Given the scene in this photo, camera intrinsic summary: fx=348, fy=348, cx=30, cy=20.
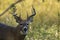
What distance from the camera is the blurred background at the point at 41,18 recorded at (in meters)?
10.9

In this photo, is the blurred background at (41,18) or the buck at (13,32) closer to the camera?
the buck at (13,32)

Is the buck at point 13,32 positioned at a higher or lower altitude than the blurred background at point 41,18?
higher

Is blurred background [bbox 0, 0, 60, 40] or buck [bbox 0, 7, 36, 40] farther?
blurred background [bbox 0, 0, 60, 40]

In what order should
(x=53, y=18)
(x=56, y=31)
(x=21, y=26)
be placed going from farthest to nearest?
1. (x=53, y=18)
2. (x=56, y=31)
3. (x=21, y=26)

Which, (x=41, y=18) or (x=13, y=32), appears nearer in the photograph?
(x=13, y=32)

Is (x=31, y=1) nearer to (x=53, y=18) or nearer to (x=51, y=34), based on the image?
(x=53, y=18)

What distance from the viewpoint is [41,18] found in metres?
12.4

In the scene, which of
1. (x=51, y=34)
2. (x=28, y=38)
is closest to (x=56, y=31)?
(x=51, y=34)

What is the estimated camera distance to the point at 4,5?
12812 millimetres

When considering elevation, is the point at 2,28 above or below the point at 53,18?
above

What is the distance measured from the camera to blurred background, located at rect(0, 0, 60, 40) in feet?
35.9

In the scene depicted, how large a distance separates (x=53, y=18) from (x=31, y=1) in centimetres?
118

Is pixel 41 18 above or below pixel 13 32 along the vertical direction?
below

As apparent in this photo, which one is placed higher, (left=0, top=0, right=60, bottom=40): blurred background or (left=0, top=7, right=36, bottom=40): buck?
(left=0, top=7, right=36, bottom=40): buck
